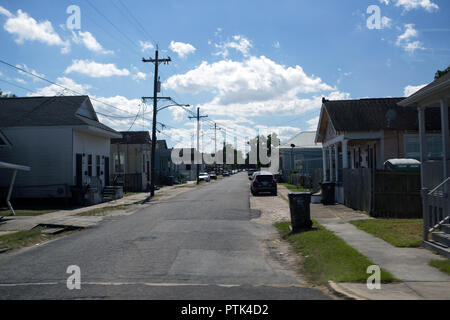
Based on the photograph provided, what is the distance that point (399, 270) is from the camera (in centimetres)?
728

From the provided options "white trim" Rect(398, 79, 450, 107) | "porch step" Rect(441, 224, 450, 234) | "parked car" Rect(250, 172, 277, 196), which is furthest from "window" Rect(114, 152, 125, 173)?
"porch step" Rect(441, 224, 450, 234)

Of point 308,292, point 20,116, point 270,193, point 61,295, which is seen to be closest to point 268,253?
point 308,292

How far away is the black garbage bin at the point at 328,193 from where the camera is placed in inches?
822

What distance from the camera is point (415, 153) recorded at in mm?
21016

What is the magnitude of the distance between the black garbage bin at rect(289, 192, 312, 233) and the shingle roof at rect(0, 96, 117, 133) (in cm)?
1531

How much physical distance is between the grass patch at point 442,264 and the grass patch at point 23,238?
1023cm

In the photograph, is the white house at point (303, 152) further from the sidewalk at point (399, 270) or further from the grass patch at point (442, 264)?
the grass patch at point (442, 264)

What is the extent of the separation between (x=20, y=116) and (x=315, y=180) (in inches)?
785

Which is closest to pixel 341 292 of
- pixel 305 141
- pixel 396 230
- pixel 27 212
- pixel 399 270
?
pixel 399 270

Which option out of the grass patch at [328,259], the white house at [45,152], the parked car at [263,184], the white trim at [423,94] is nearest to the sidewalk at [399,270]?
the grass patch at [328,259]

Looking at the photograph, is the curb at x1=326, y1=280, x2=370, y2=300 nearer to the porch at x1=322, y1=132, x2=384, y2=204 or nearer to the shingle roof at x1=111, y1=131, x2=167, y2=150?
the porch at x1=322, y1=132, x2=384, y2=204

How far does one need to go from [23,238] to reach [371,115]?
1756 centimetres

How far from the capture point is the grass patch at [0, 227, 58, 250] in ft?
37.8

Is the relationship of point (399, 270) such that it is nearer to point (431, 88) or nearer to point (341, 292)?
point (341, 292)
